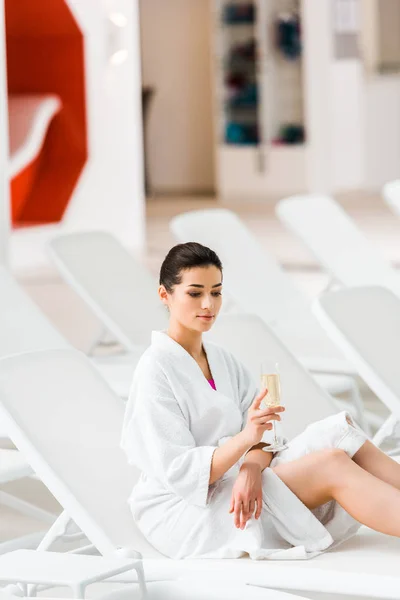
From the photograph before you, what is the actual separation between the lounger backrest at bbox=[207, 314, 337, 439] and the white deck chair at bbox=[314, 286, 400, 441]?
0.15 metres

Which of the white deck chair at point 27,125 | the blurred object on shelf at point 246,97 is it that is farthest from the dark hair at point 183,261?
the blurred object on shelf at point 246,97

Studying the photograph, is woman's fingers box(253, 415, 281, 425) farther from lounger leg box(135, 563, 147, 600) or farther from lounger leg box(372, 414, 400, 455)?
lounger leg box(372, 414, 400, 455)

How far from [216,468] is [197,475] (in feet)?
0.14

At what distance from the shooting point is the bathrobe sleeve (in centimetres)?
279

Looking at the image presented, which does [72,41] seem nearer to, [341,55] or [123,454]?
[341,55]

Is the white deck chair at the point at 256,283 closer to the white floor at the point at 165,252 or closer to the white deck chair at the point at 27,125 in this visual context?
the white floor at the point at 165,252

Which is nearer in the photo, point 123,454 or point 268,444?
point 268,444

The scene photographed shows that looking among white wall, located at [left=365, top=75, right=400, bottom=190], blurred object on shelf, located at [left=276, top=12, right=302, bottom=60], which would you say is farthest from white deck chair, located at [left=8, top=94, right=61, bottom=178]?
white wall, located at [left=365, top=75, right=400, bottom=190]

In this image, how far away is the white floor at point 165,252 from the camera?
14.6 feet

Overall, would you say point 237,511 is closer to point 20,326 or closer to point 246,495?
point 246,495

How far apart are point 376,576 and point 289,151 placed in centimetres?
1262

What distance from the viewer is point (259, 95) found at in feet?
48.5

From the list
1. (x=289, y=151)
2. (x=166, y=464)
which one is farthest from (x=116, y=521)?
(x=289, y=151)

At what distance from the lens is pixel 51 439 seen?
10.1ft
